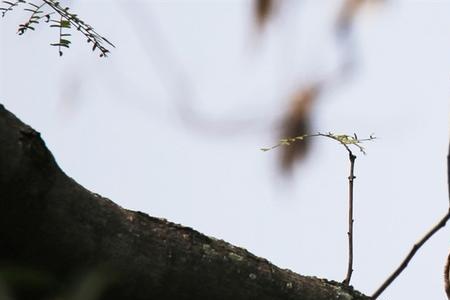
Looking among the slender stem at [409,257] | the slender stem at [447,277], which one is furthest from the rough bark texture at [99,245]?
the slender stem at [447,277]

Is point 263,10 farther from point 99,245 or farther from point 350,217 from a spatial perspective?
point 350,217

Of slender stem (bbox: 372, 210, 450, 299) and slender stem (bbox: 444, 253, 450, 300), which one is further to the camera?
slender stem (bbox: 444, 253, 450, 300)

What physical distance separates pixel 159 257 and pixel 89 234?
13 centimetres

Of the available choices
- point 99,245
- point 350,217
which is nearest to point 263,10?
point 99,245

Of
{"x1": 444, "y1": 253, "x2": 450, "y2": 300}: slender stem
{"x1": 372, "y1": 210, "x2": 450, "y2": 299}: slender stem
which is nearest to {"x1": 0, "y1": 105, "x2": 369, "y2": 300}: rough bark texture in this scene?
{"x1": 372, "y1": 210, "x2": 450, "y2": 299}: slender stem

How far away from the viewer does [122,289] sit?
74.9 inches

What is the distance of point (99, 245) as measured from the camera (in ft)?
6.10

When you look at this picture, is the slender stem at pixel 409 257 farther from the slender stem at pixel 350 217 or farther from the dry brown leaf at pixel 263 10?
the dry brown leaf at pixel 263 10

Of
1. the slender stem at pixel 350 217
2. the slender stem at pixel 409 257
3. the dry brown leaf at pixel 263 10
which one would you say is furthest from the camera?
the slender stem at pixel 350 217

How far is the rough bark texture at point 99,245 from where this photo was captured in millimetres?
1749

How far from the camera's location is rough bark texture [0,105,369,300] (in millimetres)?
1749

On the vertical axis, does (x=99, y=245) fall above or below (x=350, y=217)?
below

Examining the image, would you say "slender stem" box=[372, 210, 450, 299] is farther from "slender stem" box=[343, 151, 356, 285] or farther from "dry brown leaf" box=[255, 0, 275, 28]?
"dry brown leaf" box=[255, 0, 275, 28]

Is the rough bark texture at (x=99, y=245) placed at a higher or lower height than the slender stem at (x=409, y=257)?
lower
